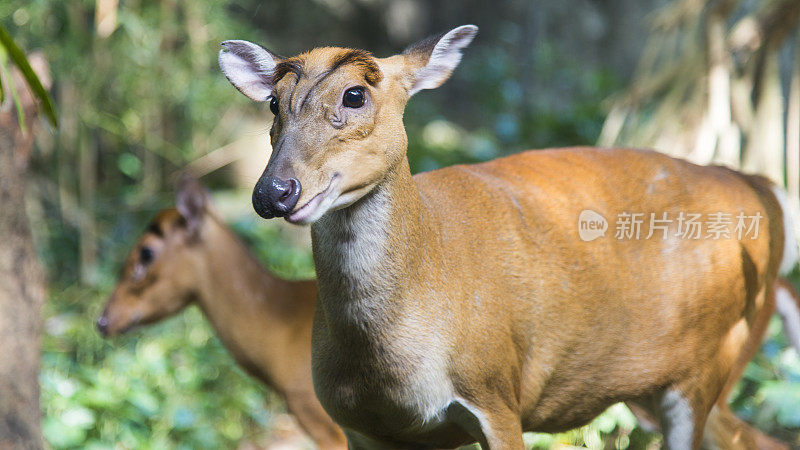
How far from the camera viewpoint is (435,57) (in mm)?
2588

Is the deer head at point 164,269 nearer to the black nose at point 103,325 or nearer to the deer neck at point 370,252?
the black nose at point 103,325

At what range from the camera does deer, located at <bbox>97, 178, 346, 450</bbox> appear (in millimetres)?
4664

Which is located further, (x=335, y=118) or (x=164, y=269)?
(x=164, y=269)

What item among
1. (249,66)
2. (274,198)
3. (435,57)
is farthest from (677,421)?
(249,66)

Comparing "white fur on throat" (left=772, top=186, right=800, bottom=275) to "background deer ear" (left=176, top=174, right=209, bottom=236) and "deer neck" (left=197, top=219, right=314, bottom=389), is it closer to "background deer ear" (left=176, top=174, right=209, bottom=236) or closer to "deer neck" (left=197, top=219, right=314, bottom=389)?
"deer neck" (left=197, top=219, right=314, bottom=389)

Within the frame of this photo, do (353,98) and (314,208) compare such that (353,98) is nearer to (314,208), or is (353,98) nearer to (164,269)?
(314,208)

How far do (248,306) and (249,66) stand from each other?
2348 mm

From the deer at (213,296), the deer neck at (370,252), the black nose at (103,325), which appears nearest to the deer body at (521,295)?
the deer neck at (370,252)

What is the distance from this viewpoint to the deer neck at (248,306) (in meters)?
4.70

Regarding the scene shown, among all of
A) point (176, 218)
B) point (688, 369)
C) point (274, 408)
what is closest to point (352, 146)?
point (688, 369)

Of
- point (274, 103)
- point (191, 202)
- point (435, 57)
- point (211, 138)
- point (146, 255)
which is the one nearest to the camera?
point (274, 103)

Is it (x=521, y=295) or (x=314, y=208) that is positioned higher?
(x=314, y=208)

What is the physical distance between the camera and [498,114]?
10094 mm

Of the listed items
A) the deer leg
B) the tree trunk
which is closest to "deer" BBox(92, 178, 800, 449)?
the tree trunk
